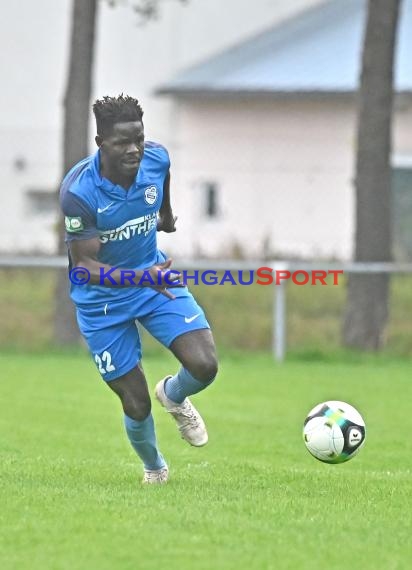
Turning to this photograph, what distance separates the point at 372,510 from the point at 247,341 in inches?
477

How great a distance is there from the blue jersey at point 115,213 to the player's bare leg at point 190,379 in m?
0.43

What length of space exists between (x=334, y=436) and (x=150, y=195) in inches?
67.8

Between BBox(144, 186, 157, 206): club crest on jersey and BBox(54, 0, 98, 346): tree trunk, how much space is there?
36.3 feet

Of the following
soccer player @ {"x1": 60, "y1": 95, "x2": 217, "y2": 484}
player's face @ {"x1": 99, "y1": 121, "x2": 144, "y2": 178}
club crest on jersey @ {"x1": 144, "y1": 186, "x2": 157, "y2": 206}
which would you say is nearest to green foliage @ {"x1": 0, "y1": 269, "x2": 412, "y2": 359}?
soccer player @ {"x1": 60, "y1": 95, "x2": 217, "y2": 484}

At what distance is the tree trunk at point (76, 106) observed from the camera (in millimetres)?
19281

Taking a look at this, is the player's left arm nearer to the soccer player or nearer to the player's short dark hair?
the soccer player

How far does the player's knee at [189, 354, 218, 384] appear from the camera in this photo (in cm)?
820

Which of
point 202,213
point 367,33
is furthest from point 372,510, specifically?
point 202,213

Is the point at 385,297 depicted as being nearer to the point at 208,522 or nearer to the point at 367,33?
the point at 367,33

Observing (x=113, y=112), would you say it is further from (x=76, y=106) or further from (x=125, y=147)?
(x=76, y=106)

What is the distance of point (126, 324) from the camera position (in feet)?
27.3

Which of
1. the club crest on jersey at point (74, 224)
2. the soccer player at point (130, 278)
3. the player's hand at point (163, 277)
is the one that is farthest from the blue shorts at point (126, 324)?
the club crest on jersey at point (74, 224)

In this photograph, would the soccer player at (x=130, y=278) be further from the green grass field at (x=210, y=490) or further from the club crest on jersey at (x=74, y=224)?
the green grass field at (x=210, y=490)

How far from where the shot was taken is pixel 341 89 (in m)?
26.5
